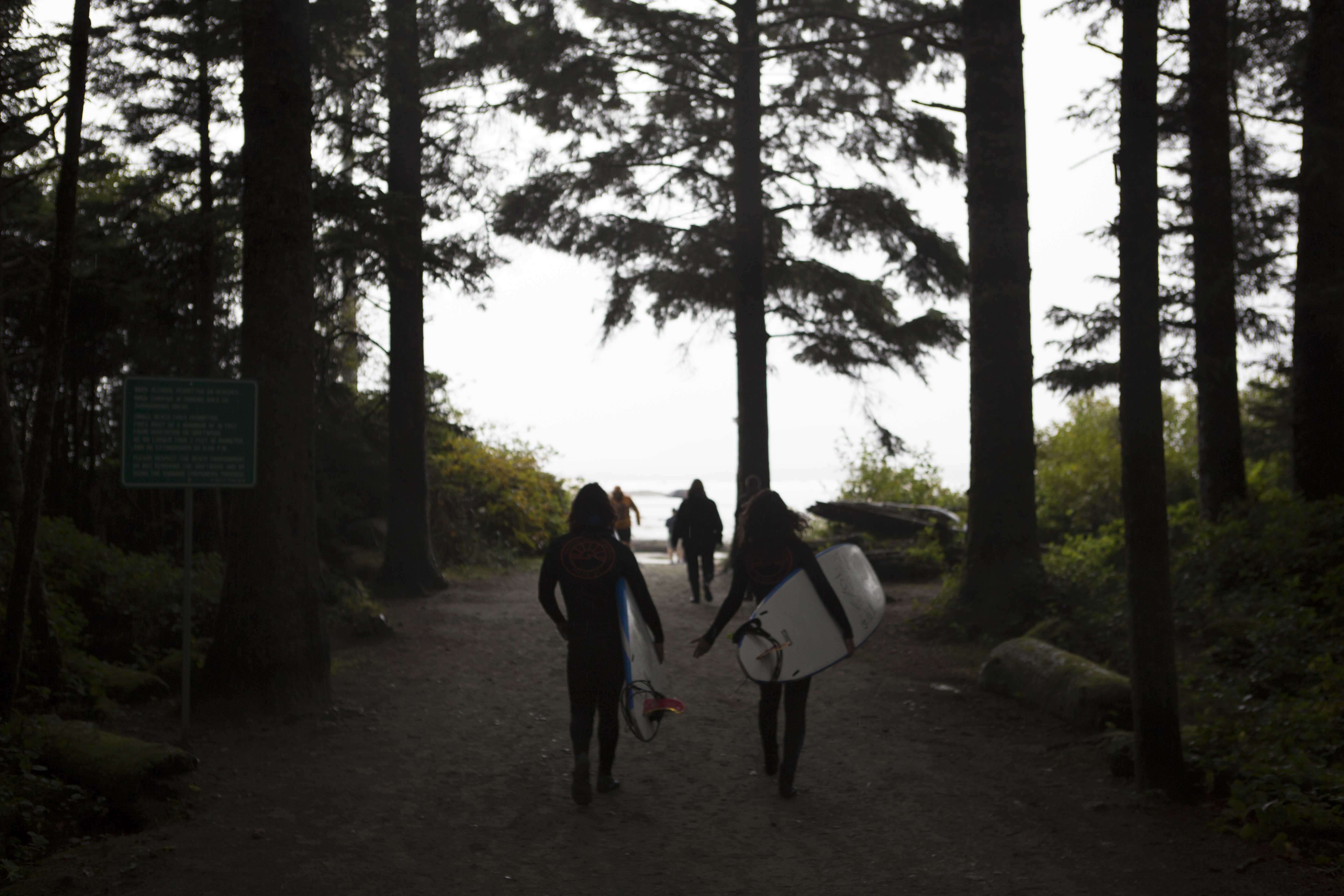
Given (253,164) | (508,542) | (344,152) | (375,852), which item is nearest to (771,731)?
(375,852)

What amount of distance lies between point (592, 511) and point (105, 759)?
10.3 ft

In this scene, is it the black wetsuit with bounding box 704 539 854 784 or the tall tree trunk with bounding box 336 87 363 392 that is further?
the tall tree trunk with bounding box 336 87 363 392

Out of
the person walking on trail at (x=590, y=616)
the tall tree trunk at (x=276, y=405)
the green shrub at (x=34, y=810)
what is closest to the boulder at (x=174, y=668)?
the tall tree trunk at (x=276, y=405)

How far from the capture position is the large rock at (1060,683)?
24.9ft

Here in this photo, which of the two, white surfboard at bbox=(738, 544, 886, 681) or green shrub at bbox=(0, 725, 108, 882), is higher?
white surfboard at bbox=(738, 544, 886, 681)

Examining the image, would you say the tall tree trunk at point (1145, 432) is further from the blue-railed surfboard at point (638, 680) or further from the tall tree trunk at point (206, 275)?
the tall tree trunk at point (206, 275)

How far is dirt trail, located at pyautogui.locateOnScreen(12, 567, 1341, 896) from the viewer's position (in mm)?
4871

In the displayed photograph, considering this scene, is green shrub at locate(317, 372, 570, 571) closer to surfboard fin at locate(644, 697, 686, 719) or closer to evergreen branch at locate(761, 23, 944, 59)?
evergreen branch at locate(761, 23, 944, 59)

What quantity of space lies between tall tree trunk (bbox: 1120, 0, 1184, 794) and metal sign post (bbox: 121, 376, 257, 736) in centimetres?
595

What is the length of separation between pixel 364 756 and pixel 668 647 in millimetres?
4902

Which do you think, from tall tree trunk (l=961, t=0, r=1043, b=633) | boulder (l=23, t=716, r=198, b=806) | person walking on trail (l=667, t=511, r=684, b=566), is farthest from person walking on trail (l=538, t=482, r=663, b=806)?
person walking on trail (l=667, t=511, r=684, b=566)

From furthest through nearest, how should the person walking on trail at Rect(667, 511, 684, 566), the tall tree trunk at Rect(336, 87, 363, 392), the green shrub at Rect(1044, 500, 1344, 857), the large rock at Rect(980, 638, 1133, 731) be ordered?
the person walking on trail at Rect(667, 511, 684, 566) < the tall tree trunk at Rect(336, 87, 363, 392) < the large rock at Rect(980, 638, 1133, 731) < the green shrub at Rect(1044, 500, 1344, 857)

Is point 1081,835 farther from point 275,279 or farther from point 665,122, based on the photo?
point 665,122

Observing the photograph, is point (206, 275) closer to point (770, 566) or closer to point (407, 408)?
point (407, 408)
